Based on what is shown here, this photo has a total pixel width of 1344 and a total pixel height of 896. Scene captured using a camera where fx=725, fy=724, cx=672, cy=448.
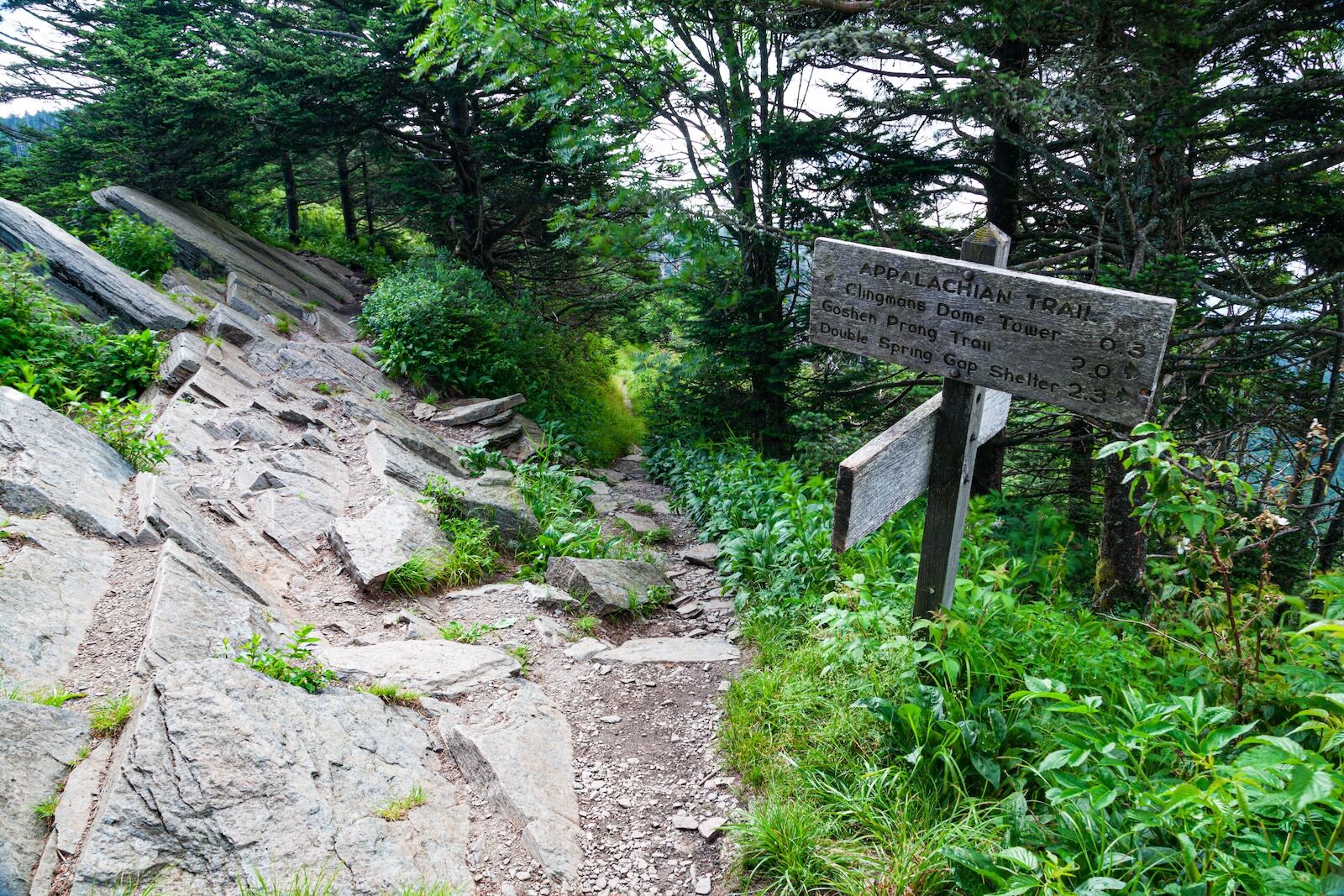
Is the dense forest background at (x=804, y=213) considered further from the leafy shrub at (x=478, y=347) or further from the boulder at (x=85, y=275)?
the boulder at (x=85, y=275)

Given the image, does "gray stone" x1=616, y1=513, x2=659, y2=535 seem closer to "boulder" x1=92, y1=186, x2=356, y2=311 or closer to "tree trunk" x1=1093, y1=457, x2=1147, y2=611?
"tree trunk" x1=1093, y1=457, x2=1147, y2=611

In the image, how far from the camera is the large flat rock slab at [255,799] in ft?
8.80

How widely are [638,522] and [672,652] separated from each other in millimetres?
3255

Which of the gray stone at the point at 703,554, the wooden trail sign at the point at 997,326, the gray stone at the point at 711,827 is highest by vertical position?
the wooden trail sign at the point at 997,326

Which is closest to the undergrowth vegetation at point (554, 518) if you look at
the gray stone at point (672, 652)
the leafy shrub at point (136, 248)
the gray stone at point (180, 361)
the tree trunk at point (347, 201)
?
the gray stone at point (672, 652)

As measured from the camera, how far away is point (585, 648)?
555cm

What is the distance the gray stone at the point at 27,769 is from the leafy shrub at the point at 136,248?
8.92 meters

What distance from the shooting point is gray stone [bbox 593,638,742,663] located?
17.8 feet

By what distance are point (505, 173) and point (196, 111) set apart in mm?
5088

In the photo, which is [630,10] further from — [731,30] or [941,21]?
[941,21]

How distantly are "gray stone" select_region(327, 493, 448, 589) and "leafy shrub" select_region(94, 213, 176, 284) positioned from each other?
632 cm

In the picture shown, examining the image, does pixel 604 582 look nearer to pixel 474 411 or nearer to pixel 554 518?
pixel 554 518

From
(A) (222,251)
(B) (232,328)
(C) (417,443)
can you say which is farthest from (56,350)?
(A) (222,251)

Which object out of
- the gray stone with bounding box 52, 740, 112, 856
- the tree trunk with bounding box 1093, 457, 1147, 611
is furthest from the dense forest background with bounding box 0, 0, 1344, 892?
the gray stone with bounding box 52, 740, 112, 856
